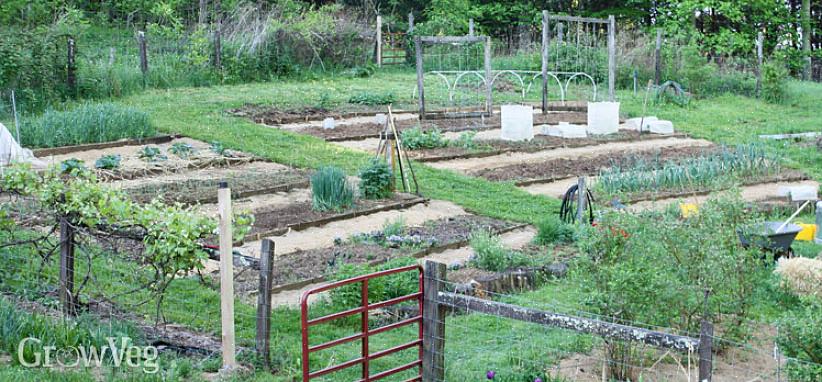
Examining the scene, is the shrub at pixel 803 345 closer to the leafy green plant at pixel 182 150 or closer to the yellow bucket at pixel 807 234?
the yellow bucket at pixel 807 234

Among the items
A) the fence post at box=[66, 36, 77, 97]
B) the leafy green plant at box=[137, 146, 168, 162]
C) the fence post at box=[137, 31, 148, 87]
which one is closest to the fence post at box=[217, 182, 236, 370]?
the leafy green plant at box=[137, 146, 168, 162]

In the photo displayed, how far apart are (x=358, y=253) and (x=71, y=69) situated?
12287 mm

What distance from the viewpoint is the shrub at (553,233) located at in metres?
11.0

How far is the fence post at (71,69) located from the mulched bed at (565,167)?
9507mm

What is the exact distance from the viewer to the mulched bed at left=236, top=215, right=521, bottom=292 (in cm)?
939

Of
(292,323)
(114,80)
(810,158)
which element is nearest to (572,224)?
(292,323)

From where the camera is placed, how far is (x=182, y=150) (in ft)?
50.9

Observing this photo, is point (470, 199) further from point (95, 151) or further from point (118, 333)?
point (118, 333)

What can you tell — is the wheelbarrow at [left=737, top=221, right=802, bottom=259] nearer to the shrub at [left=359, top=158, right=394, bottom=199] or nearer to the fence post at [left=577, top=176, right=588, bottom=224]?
the fence post at [left=577, top=176, right=588, bottom=224]

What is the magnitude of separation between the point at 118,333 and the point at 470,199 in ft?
24.5

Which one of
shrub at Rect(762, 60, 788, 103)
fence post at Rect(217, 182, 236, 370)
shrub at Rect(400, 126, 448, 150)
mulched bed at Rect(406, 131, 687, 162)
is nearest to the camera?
fence post at Rect(217, 182, 236, 370)

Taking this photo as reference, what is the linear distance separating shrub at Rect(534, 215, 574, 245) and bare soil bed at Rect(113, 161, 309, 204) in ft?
14.0

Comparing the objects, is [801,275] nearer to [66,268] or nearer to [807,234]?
[807,234]

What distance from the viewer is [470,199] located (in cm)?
1362
